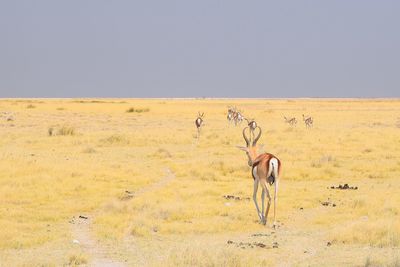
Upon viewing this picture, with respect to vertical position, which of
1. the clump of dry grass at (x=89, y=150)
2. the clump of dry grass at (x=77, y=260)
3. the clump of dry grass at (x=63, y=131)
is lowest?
the clump of dry grass at (x=77, y=260)

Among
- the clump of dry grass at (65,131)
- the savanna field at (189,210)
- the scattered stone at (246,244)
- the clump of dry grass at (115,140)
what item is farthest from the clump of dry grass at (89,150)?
the scattered stone at (246,244)

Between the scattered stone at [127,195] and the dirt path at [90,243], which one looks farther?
the scattered stone at [127,195]

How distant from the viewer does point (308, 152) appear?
25641 mm

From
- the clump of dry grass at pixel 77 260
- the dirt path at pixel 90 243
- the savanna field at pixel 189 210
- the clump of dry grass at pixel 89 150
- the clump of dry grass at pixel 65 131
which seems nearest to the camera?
the clump of dry grass at pixel 77 260

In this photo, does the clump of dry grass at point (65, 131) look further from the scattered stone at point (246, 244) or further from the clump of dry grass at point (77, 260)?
the clump of dry grass at point (77, 260)

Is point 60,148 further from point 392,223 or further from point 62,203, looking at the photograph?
point 392,223

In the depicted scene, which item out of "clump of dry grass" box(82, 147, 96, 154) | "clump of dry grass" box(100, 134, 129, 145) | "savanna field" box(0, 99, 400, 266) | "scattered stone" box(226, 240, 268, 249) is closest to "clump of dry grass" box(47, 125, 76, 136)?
"clump of dry grass" box(100, 134, 129, 145)

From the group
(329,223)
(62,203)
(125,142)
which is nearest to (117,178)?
(62,203)

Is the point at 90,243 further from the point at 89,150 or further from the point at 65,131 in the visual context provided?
the point at 65,131

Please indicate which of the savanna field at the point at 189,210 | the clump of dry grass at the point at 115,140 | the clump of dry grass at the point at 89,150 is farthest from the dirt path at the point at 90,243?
the clump of dry grass at the point at 115,140

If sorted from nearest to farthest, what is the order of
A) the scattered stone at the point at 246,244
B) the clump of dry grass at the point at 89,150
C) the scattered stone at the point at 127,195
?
the scattered stone at the point at 246,244
the scattered stone at the point at 127,195
the clump of dry grass at the point at 89,150

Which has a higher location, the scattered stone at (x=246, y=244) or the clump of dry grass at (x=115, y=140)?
the clump of dry grass at (x=115, y=140)

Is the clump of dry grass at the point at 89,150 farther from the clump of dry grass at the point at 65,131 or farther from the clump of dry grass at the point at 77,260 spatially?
the clump of dry grass at the point at 77,260

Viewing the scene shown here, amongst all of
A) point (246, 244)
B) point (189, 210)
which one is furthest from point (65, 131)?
point (246, 244)
